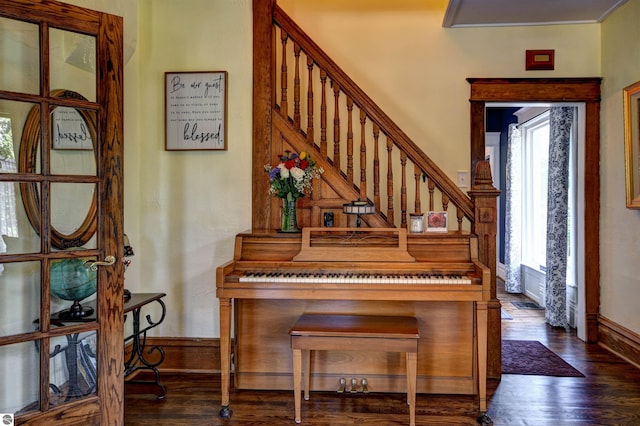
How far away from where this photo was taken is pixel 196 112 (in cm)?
315

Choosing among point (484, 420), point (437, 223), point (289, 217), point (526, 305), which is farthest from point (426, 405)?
point (526, 305)

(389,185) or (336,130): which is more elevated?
(336,130)

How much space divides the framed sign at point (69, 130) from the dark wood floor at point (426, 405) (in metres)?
1.59

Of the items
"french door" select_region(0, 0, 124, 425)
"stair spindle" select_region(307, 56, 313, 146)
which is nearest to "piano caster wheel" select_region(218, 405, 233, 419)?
"french door" select_region(0, 0, 124, 425)

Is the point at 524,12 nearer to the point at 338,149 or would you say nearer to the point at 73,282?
the point at 338,149

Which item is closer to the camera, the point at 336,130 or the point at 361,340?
the point at 361,340

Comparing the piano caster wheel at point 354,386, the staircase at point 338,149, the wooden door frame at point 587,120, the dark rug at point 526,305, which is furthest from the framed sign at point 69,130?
the dark rug at point 526,305

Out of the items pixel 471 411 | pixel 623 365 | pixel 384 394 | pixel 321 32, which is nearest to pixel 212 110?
pixel 321 32

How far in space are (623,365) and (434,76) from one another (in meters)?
2.77

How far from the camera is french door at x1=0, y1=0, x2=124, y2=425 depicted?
6.58ft

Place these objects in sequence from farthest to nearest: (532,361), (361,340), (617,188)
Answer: (617,188) < (532,361) < (361,340)

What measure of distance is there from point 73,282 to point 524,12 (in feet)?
12.5

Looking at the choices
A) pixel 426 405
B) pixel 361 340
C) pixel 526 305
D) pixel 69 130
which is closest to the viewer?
pixel 69 130

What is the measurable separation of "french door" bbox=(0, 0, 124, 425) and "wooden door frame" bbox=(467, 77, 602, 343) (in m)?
3.02
